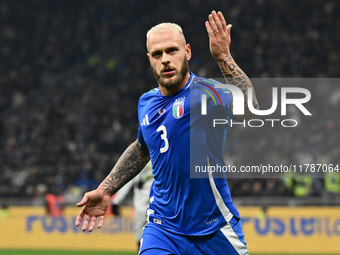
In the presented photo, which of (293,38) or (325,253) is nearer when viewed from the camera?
(325,253)

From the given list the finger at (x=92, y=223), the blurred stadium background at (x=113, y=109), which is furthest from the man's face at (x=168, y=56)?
the blurred stadium background at (x=113, y=109)

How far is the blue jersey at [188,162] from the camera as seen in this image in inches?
175

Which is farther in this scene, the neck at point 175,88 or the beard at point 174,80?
the neck at point 175,88

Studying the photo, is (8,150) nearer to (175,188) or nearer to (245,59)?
(245,59)

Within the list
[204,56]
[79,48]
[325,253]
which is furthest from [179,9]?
[325,253]

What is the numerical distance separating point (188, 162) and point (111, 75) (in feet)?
68.6

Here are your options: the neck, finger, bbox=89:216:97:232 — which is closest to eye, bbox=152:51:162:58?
the neck

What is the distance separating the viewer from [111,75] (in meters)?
25.1

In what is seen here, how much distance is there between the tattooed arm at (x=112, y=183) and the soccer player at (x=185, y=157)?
12 centimetres

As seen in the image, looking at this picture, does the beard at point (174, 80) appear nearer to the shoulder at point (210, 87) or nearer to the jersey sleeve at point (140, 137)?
the shoulder at point (210, 87)

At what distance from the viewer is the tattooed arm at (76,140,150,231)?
4.75 meters

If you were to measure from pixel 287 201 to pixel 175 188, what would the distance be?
11444 millimetres

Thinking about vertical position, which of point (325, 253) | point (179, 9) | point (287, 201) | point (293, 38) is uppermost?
point (179, 9)

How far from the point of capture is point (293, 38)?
21500 millimetres
